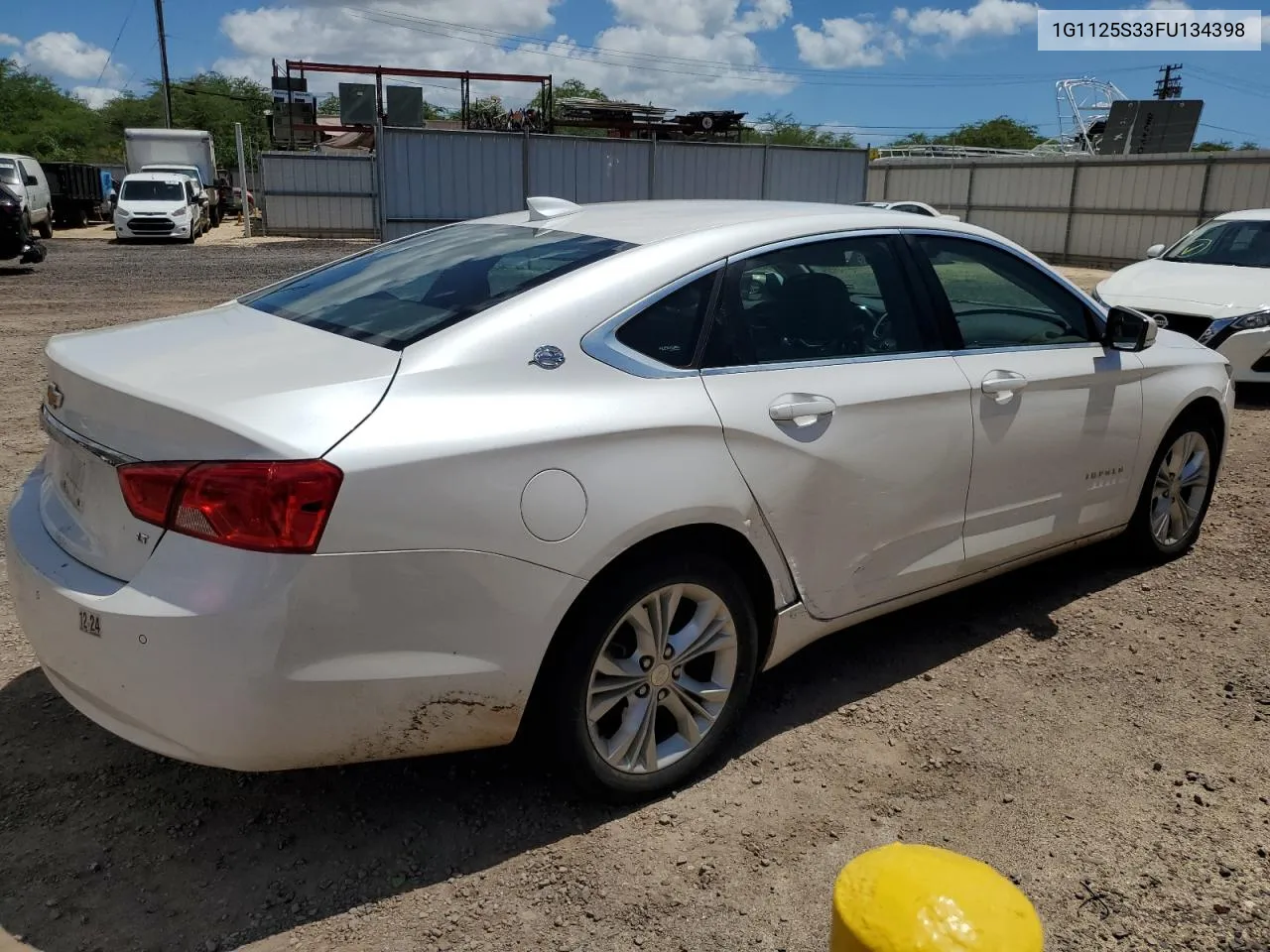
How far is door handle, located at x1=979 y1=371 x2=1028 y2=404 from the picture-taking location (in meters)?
3.64

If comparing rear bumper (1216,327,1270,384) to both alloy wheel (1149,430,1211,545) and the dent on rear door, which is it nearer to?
alloy wheel (1149,430,1211,545)

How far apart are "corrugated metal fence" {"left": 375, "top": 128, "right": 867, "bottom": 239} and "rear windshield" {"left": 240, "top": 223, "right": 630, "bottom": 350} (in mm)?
12566

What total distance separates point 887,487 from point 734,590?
674mm

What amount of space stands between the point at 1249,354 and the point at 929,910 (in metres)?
8.73

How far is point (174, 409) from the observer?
240cm

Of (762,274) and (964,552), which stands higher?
(762,274)

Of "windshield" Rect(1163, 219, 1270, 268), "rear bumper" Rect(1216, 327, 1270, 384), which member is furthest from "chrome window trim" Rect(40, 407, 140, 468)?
"windshield" Rect(1163, 219, 1270, 268)

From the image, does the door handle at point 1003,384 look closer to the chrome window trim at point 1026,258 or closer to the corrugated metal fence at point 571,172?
the chrome window trim at point 1026,258

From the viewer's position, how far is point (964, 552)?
3.70m

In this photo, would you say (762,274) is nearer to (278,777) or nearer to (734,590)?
(734,590)

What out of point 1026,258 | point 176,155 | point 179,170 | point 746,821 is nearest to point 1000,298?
point 1026,258

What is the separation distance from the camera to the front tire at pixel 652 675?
269 cm

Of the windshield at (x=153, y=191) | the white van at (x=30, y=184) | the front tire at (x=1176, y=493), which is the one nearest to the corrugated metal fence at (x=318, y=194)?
the windshield at (x=153, y=191)

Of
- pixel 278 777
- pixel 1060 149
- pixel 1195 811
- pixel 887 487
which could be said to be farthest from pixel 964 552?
pixel 1060 149
